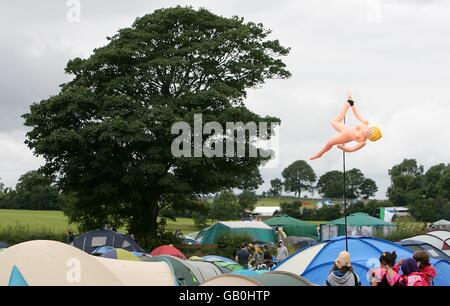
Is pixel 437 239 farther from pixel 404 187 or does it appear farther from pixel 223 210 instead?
pixel 404 187

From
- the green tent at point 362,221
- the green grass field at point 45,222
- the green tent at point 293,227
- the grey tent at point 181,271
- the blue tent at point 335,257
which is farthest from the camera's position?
the green grass field at point 45,222

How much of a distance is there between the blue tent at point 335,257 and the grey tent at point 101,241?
10.5 meters

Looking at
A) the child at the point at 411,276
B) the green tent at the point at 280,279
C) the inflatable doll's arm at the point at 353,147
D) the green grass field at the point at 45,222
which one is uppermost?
the inflatable doll's arm at the point at 353,147

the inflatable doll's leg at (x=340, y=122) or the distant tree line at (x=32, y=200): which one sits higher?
the inflatable doll's leg at (x=340, y=122)

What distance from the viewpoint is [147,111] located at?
26.6 m

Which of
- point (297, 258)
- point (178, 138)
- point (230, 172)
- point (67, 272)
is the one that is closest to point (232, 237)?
point (230, 172)

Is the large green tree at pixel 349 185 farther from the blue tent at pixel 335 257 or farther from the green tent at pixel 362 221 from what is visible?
the blue tent at pixel 335 257

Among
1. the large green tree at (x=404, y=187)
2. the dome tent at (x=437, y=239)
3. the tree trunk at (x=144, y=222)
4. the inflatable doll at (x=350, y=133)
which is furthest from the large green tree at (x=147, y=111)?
the large green tree at (x=404, y=187)

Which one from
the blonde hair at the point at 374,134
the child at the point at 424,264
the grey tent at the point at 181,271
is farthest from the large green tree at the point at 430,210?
the child at the point at 424,264

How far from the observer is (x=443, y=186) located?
94625 mm

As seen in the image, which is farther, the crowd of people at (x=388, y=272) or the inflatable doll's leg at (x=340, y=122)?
the inflatable doll's leg at (x=340, y=122)

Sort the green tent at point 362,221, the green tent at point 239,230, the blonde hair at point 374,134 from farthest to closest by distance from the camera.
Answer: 1. the green tent at point 362,221
2. the green tent at point 239,230
3. the blonde hair at point 374,134

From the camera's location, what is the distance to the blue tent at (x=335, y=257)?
13.3 metres
